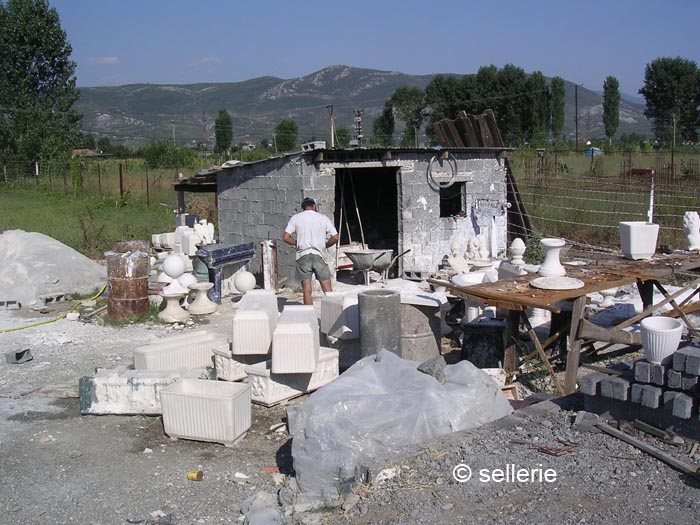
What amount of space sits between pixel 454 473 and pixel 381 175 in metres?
12.7

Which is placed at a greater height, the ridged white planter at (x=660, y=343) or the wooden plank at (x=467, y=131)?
the wooden plank at (x=467, y=131)

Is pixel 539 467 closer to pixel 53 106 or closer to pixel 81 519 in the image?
pixel 81 519

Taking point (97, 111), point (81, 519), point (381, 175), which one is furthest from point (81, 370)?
Answer: point (97, 111)

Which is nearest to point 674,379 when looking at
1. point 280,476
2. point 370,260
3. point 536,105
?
point 280,476

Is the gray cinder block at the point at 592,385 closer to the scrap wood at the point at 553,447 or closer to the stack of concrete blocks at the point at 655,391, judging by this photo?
the stack of concrete blocks at the point at 655,391

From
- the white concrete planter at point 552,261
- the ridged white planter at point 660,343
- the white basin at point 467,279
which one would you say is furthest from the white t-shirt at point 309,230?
the ridged white planter at point 660,343

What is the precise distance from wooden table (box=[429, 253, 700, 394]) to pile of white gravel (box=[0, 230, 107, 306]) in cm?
777

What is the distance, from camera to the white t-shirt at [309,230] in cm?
970

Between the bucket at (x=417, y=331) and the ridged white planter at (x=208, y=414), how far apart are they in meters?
1.98

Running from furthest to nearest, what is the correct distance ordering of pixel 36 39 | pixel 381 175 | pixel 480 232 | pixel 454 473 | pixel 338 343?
pixel 36 39 < pixel 381 175 < pixel 480 232 < pixel 338 343 < pixel 454 473

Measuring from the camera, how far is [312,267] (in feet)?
31.9

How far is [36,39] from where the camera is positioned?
1652 inches

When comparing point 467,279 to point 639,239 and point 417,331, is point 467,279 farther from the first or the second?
point 639,239

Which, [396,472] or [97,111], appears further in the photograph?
[97,111]
